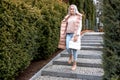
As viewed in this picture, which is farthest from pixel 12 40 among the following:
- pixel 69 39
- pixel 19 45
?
pixel 69 39

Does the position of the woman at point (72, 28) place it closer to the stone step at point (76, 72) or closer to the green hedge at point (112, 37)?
the stone step at point (76, 72)

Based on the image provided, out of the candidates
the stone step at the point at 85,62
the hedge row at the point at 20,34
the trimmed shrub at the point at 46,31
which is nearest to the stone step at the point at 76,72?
the stone step at the point at 85,62

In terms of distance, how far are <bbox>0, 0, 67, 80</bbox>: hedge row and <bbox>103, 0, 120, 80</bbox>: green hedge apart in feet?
6.75

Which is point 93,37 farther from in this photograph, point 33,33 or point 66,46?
point 33,33

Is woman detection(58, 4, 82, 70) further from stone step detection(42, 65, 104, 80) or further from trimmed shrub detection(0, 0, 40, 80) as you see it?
trimmed shrub detection(0, 0, 40, 80)

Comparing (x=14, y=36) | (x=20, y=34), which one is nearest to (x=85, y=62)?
(x=20, y=34)

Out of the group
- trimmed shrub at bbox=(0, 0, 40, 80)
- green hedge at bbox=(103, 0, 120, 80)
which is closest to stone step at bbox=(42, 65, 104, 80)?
trimmed shrub at bbox=(0, 0, 40, 80)

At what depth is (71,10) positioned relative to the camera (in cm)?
639

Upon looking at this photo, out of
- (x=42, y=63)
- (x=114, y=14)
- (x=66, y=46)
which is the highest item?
(x=114, y=14)

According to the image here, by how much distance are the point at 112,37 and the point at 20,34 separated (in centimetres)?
229

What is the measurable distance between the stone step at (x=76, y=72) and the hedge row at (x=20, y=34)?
0.72 metres

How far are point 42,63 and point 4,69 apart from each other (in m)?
2.35

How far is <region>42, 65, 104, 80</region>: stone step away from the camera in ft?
19.2

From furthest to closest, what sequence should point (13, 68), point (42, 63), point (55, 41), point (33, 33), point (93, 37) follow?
point (93, 37) → point (55, 41) → point (42, 63) → point (33, 33) → point (13, 68)
